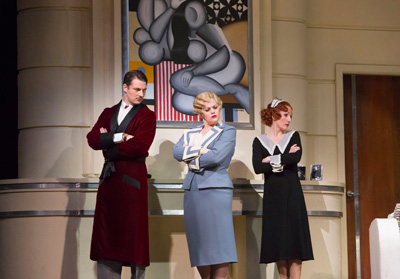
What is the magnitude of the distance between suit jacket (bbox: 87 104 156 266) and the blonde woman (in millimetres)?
358

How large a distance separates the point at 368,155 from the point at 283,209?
7.20 ft

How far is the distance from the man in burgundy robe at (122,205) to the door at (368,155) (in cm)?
296

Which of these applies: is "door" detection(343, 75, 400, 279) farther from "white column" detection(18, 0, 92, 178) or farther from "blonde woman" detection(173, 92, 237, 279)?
"white column" detection(18, 0, 92, 178)

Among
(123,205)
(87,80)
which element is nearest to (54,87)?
(87,80)

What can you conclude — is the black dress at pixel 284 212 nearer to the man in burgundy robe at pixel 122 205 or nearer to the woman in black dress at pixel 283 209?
the woman in black dress at pixel 283 209

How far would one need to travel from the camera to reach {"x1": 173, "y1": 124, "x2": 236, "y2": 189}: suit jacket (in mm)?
5293

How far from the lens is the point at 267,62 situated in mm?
6984

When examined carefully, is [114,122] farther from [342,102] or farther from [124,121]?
[342,102]

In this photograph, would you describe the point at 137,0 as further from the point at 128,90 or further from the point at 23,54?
the point at 128,90

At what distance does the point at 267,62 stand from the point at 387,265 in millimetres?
2770

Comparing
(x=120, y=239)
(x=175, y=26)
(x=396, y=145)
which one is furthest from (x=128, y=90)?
(x=396, y=145)

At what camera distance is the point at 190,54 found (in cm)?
676

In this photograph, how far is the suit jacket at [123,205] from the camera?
506 centimetres

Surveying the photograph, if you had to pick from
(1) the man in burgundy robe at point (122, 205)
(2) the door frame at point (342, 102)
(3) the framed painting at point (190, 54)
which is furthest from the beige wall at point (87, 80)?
(1) the man in burgundy robe at point (122, 205)
